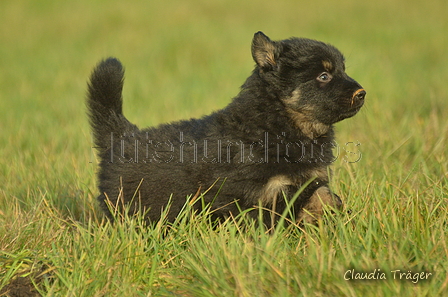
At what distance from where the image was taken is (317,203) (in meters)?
3.43

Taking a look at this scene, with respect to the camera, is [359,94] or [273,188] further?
[359,94]

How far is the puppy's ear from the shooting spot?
3.59 m

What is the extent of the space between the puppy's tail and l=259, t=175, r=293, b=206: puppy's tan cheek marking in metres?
1.22

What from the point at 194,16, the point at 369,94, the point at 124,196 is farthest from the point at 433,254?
the point at 194,16

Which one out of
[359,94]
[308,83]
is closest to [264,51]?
[308,83]

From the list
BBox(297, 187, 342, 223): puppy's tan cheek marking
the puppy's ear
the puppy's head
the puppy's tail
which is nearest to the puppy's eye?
the puppy's head

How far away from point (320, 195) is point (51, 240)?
1.62 metres

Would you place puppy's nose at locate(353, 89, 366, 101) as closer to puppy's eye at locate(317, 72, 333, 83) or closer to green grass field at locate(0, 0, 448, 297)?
puppy's eye at locate(317, 72, 333, 83)

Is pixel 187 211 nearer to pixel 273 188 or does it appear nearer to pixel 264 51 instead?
pixel 273 188

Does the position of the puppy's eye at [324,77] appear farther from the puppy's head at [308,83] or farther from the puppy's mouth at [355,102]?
the puppy's mouth at [355,102]

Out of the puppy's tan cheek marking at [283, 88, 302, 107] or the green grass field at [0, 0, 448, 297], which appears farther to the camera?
the puppy's tan cheek marking at [283, 88, 302, 107]

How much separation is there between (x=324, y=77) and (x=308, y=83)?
4.7 inches

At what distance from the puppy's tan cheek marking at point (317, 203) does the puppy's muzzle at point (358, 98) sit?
0.57 m

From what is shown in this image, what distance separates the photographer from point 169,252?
2986 mm
